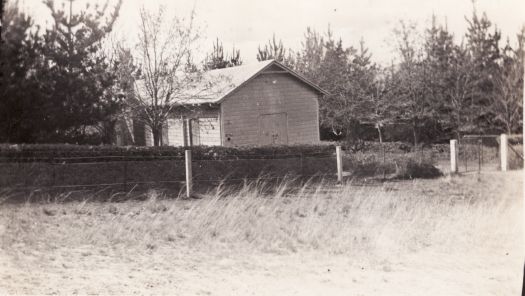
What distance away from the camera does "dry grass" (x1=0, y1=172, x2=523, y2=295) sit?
6.08m

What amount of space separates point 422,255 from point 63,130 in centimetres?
824

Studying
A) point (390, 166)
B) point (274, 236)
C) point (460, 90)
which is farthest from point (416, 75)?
point (274, 236)

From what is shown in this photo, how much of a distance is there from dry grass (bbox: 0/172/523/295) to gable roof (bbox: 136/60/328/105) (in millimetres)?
8015

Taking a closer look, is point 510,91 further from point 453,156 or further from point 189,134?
point 189,134

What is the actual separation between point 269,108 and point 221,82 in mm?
2763

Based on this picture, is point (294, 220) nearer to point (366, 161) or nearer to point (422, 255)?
point (422, 255)

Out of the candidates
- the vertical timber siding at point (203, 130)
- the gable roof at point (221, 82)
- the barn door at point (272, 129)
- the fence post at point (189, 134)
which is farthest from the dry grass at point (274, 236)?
the fence post at point (189, 134)

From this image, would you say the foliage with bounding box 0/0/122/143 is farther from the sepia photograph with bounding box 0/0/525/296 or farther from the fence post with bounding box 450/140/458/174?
the fence post with bounding box 450/140/458/174

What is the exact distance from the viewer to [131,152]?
44.1 feet

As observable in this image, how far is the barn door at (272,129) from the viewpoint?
21.5 m

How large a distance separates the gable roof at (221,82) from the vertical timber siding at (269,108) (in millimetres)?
384

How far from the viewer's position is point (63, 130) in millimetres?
10945

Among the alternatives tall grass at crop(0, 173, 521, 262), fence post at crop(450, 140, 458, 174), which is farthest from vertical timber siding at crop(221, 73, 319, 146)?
fence post at crop(450, 140, 458, 174)

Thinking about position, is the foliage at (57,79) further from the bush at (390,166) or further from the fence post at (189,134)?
the fence post at (189,134)
